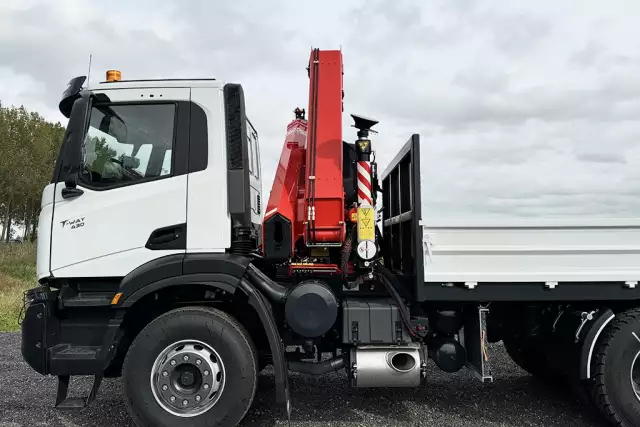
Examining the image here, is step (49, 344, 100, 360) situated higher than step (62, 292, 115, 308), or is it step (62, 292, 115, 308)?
step (62, 292, 115, 308)

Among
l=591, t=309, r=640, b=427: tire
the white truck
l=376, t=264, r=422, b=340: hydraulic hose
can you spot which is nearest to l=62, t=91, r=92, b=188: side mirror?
the white truck

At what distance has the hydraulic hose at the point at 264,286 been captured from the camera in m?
4.21

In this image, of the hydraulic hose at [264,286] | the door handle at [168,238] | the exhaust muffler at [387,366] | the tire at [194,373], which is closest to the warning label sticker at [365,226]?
the hydraulic hose at [264,286]

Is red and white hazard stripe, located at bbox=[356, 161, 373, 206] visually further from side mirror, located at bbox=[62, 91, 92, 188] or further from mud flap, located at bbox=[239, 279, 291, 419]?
side mirror, located at bbox=[62, 91, 92, 188]

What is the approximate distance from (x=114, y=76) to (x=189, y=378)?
277 cm

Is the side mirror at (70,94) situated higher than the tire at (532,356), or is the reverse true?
the side mirror at (70,94)

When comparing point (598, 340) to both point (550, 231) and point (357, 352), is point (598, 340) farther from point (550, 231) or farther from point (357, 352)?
point (357, 352)

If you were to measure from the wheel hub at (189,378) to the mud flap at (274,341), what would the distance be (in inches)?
17.4

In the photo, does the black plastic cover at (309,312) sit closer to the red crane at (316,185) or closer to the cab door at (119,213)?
the red crane at (316,185)

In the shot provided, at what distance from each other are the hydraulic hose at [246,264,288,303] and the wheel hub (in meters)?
0.64

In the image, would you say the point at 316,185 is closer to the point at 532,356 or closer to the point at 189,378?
the point at 189,378

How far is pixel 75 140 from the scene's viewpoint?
13.6ft

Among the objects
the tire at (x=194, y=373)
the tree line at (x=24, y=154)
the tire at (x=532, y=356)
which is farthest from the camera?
the tree line at (x=24, y=154)

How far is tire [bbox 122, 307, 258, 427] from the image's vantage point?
3.94m
